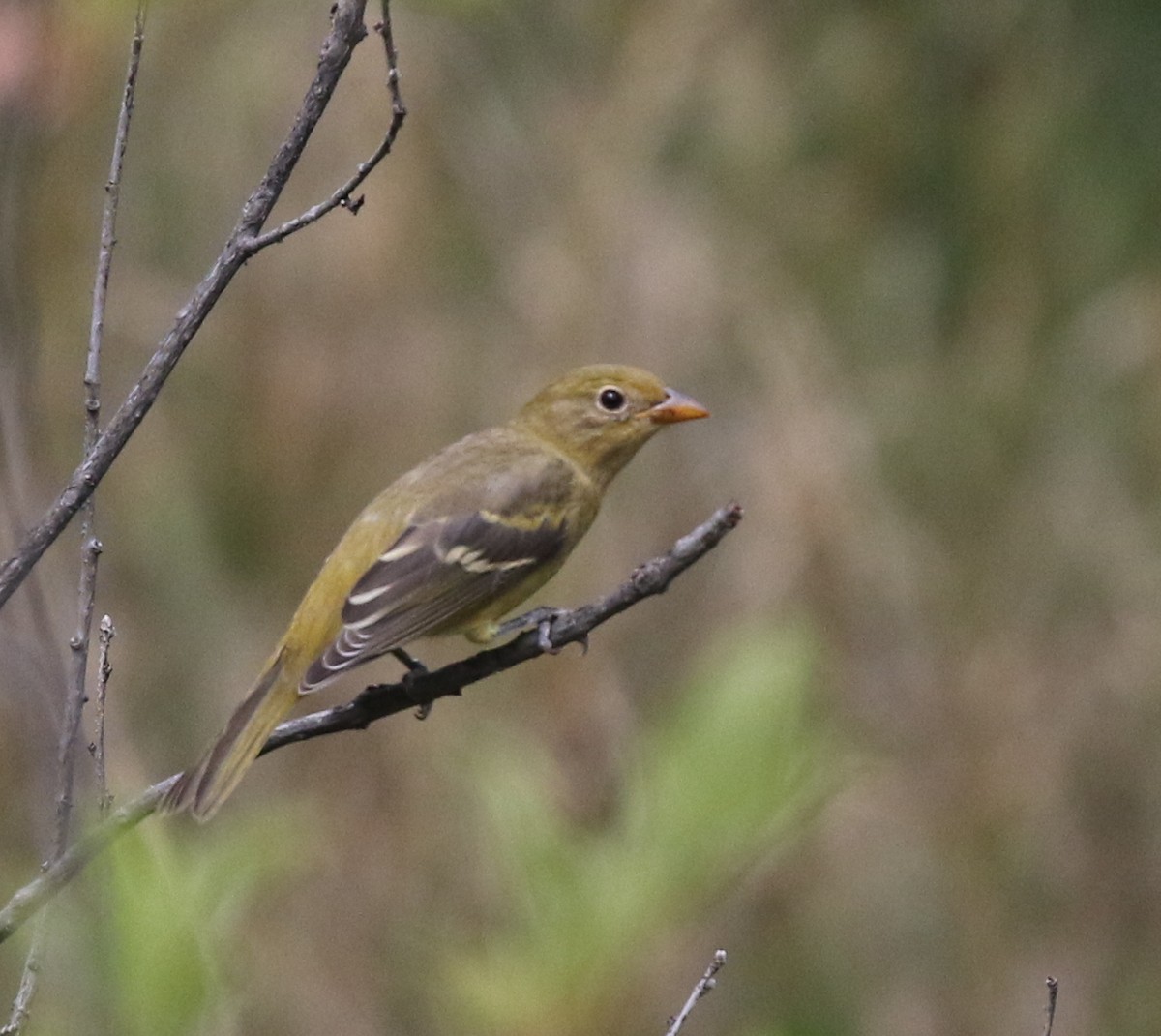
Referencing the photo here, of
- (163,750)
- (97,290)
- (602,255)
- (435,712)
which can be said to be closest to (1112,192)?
(602,255)

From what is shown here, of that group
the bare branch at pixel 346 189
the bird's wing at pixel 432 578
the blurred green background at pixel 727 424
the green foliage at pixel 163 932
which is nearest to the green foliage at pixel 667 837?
the green foliage at pixel 163 932

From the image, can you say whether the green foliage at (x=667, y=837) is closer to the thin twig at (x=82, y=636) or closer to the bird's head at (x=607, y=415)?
the thin twig at (x=82, y=636)

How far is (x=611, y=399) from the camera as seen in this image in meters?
5.12

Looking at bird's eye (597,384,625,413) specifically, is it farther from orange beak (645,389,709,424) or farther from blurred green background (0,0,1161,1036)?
blurred green background (0,0,1161,1036)

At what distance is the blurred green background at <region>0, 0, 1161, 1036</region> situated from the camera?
19.6 feet

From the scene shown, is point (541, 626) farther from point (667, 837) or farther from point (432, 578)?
point (667, 837)

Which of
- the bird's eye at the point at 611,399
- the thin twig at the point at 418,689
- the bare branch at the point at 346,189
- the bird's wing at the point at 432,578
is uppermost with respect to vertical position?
the bird's eye at the point at 611,399

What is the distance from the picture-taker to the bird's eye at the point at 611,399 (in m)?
5.11

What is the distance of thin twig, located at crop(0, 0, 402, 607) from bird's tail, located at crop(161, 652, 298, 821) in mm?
912

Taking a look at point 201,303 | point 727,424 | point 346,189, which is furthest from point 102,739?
point 727,424

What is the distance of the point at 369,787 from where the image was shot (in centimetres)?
624

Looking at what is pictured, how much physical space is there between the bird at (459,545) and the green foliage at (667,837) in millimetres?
1258

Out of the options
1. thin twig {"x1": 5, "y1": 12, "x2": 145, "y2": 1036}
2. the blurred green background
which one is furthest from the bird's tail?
the blurred green background

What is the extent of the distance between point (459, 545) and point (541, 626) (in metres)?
1.07
